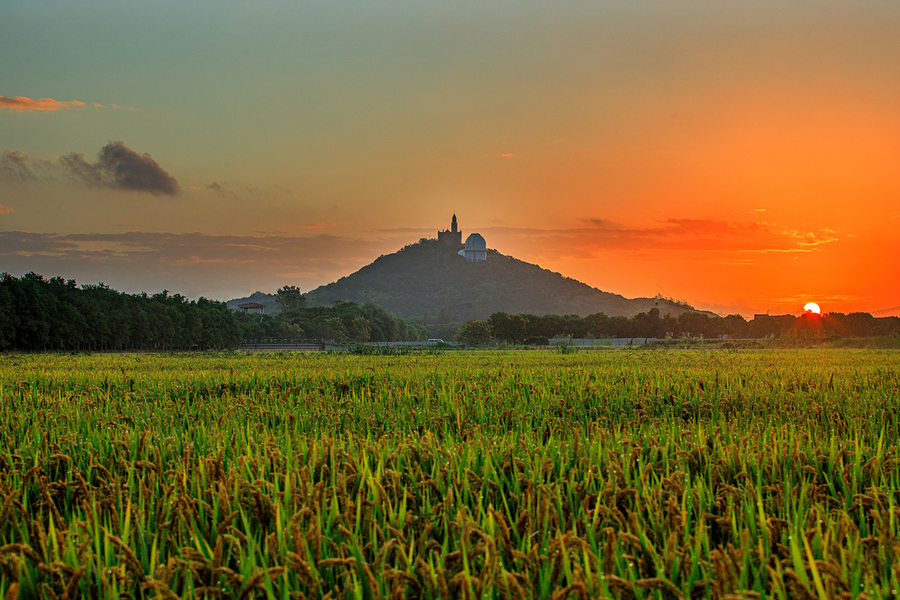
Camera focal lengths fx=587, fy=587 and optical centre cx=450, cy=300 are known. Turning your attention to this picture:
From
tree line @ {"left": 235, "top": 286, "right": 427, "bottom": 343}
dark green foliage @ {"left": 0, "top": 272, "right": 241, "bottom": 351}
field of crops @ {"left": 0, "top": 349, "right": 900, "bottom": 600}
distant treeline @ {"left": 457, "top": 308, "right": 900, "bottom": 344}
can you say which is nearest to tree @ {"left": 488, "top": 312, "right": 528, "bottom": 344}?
distant treeline @ {"left": 457, "top": 308, "right": 900, "bottom": 344}

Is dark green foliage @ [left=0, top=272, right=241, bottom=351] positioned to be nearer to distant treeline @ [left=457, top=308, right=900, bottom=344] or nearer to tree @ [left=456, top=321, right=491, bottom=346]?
tree @ [left=456, top=321, right=491, bottom=346]

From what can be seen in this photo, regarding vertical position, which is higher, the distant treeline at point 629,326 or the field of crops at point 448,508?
the distant treeline at point 629,326

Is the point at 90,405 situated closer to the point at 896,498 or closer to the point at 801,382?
the point at 896,498

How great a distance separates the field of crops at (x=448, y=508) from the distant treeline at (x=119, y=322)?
234 ft

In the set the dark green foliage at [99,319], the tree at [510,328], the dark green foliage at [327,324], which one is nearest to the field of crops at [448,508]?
the dark green foliage at [99,319]

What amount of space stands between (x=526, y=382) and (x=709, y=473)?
7112 mm

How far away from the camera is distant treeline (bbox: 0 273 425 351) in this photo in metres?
66.9

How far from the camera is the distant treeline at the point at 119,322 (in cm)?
6688

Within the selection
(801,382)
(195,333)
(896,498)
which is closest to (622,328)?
(195,333)

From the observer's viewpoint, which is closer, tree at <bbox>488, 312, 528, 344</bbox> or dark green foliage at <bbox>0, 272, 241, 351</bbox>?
dark green foliage at <bbox>0, 272, 241, 351</bbox>

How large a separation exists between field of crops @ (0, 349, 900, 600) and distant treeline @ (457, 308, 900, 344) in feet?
324

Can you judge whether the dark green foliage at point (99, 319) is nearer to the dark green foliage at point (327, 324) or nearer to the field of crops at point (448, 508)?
the dark green foliage at point (327, 324)

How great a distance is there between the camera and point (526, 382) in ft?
38.0

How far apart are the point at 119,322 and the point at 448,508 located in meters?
92.0
